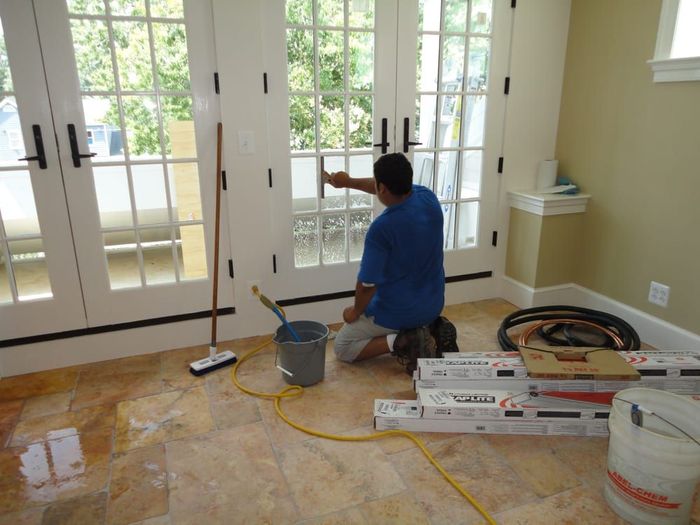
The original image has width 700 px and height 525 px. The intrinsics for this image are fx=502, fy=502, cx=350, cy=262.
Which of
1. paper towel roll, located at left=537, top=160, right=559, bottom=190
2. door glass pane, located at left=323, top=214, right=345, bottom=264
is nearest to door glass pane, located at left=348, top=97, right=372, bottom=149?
door glass pane, located at left=323, top=214, right=345, bottom=264

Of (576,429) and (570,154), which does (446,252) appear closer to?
(570,154)

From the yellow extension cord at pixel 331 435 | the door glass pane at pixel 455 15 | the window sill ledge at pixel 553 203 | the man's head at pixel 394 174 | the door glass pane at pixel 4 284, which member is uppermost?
the door glass pane at pixel 455 15

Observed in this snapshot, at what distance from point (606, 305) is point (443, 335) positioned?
4.43ft

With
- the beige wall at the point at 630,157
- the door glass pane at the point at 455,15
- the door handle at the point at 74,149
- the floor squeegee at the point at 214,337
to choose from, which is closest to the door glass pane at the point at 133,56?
the door handle at the point at 74,149

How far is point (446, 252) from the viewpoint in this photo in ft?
11.9

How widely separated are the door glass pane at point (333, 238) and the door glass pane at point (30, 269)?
5.27ft

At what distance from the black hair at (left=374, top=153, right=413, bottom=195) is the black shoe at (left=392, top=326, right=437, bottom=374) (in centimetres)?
77

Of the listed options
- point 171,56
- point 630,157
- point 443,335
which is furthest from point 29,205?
point 630,157

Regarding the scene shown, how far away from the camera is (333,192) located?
3.22m

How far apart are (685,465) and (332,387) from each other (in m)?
1.55

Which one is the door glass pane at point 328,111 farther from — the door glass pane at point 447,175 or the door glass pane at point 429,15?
the door glass pane at point 447,175

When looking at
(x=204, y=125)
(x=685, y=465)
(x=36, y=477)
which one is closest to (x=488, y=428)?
(x=685, y=465)

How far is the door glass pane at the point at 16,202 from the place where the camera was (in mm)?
2594

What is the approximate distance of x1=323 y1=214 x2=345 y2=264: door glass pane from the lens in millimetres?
3270
